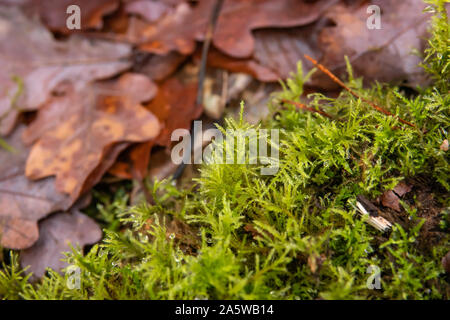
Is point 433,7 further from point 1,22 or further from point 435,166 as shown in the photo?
point 1,22

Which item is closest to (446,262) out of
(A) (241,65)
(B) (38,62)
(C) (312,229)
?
(C) (312,229)

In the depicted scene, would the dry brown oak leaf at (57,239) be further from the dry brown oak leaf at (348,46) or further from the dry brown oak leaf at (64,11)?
the dry brown oak leaf at (64,11)

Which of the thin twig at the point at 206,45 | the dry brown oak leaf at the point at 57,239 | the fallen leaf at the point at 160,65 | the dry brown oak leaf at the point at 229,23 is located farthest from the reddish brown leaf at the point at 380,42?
the dry brown oak leaf at the point at 57,239

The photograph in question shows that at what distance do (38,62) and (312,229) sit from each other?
2298mm

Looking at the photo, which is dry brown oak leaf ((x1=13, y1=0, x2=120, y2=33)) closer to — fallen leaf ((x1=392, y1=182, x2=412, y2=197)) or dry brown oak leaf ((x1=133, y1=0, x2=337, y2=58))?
dry brown oak leaf ((x1=133, y1=0, x2=337, y2=58))

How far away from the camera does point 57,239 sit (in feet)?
6.57

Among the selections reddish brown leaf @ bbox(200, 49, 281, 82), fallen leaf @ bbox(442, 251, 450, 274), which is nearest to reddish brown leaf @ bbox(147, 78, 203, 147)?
reddish brown leaf @ bbox(200, 49, 281, 82)

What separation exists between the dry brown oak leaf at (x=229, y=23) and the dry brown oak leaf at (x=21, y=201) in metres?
1.20

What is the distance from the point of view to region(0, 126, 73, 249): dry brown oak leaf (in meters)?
1.95

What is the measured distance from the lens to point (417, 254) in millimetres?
1246

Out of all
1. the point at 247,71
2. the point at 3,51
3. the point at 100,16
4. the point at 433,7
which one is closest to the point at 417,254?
the point at 433,7

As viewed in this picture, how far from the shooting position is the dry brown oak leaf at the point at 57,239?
1916 millimetres

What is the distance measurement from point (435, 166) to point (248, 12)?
5.52 ft

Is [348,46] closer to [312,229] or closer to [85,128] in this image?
[312,229]
